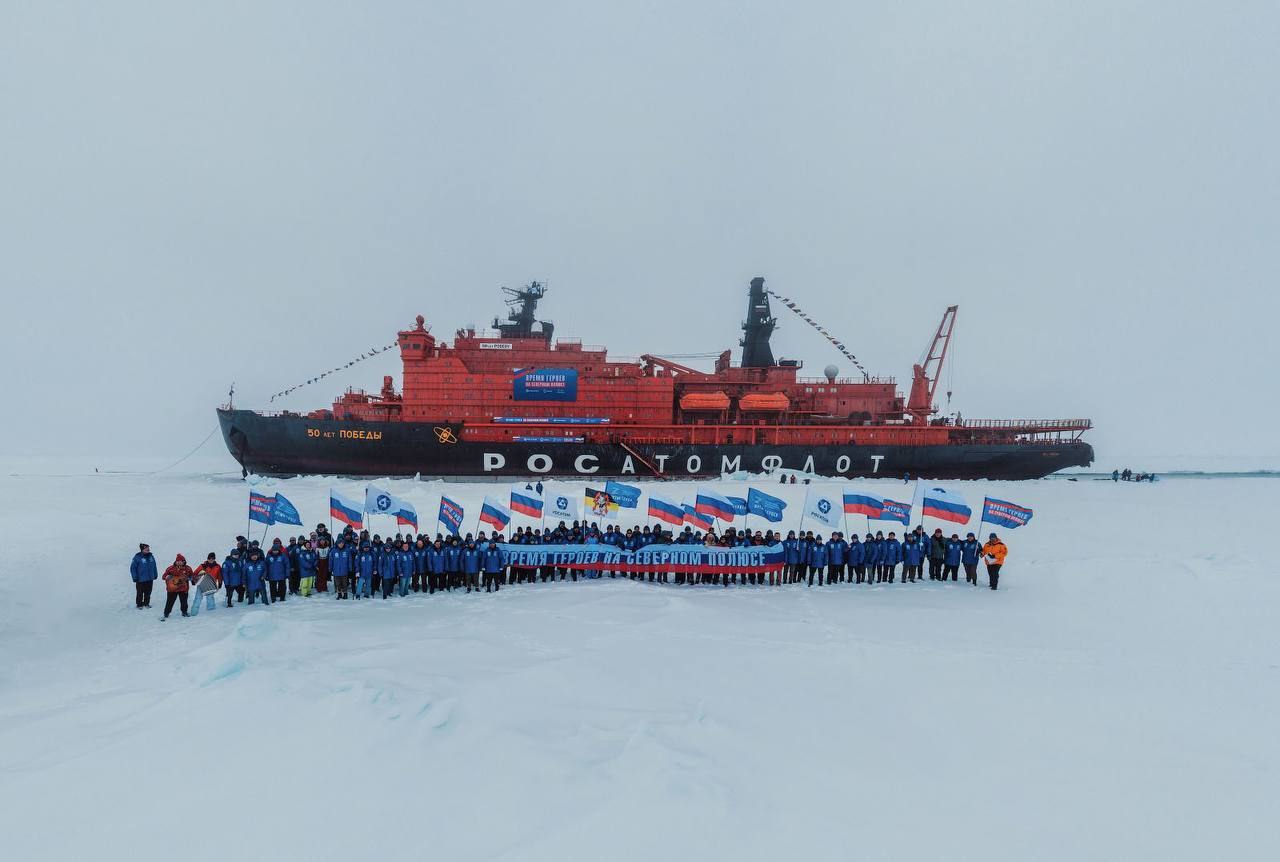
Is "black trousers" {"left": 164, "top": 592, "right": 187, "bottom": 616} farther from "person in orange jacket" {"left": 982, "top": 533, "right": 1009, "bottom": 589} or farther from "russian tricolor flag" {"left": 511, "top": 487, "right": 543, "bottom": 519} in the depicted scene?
"person in orange jacket" {"left": 982, "top": 533, "right": 1009, "bottom": 589}

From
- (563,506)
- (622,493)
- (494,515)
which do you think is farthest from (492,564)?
(622,493)

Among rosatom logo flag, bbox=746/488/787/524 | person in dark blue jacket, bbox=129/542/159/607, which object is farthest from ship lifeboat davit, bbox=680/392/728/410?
person in dark blue jacket, bbox=129/542/159/607

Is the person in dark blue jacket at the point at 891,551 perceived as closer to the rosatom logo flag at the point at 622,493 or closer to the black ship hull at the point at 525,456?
the rosatom logo flag at the point at 622,493

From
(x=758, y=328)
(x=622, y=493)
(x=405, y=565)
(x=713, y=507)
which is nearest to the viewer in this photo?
(x=405, y=565)

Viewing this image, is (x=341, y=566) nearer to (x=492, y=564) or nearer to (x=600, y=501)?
(x=492, y=564)

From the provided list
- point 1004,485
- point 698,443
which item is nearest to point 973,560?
point 698,443

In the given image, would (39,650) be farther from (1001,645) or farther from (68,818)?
(1001,645)

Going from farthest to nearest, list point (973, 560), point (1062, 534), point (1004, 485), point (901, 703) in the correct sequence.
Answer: point (1004, 485) → point (1062, 534) → point (973, 560) → point (901, 703)
